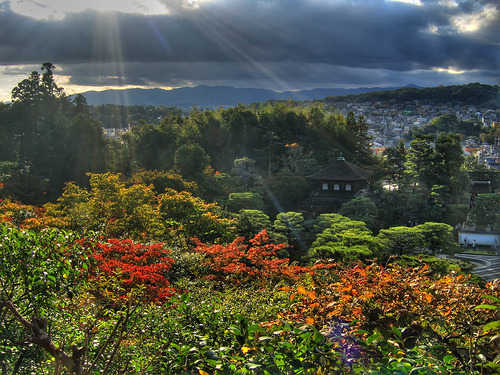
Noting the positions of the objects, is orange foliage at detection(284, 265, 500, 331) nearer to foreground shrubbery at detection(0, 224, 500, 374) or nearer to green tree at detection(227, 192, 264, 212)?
foreground shrubbery at detection(0, 224, 500, 374)

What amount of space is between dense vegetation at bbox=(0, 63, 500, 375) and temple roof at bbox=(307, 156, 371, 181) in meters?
1.50

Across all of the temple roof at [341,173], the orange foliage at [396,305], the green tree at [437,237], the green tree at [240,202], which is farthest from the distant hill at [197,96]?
the orange foliage at [396,305]

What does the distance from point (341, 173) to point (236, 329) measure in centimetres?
2086

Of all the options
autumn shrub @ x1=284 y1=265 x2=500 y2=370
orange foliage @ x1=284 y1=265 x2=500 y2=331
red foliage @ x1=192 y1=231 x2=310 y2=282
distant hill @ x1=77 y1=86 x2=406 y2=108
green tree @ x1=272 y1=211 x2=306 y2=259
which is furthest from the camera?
distant hill @ x1=77 y1=86 x2=406 y2=108

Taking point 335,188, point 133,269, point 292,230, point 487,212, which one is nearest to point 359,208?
point 335,188

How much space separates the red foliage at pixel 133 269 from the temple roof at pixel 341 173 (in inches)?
571

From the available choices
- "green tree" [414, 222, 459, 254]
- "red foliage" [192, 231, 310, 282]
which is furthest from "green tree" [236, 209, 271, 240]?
"green tree" [414, 222, 459, 254]

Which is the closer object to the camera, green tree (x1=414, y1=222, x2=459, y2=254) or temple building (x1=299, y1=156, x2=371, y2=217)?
green tree (x1=414, y1=222, x2=459, y2=254)

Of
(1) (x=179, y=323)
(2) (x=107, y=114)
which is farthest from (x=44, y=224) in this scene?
(2) (x=107, y=114)

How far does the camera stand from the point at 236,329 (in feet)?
5.49

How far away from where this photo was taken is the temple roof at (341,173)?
21516 mm

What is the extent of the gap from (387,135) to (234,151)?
4959 cm

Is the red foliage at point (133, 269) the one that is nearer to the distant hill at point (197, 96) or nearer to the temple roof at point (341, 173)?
the temple roof at point (341, 173)

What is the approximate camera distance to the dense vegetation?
2266mm
